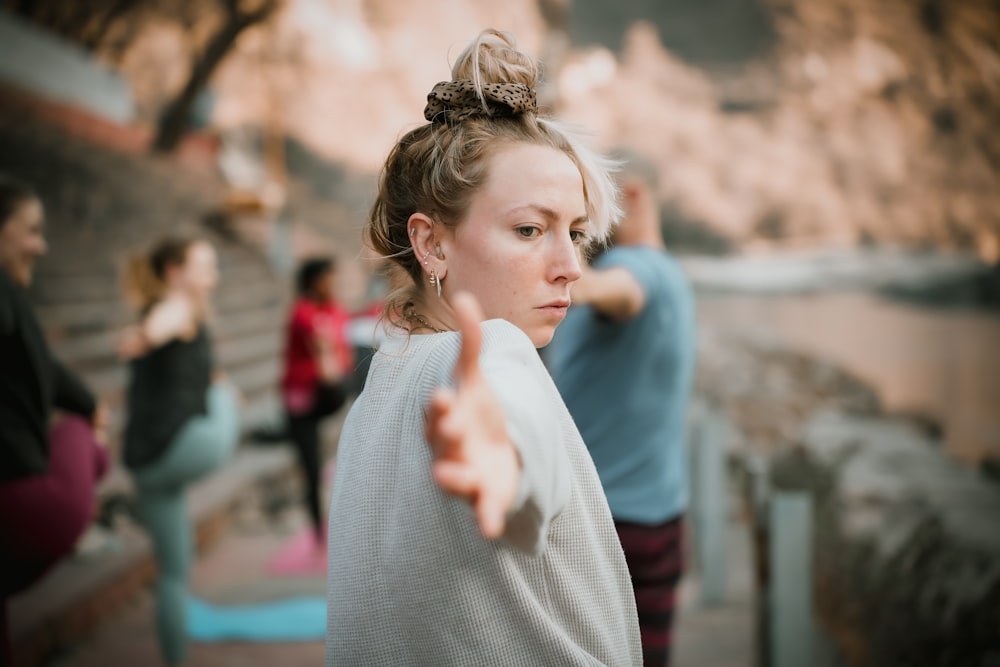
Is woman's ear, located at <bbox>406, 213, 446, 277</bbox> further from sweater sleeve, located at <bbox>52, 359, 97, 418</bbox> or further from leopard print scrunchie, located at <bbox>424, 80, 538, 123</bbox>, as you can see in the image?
sweater sleeve, located at <bbox>52, 359, 97, 418</bbox>

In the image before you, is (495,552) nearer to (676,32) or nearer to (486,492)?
(486,492)

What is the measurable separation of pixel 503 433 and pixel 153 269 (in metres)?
2.99

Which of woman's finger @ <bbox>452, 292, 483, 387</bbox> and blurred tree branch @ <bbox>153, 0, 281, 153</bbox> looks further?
blurred tree branch @ <bbox>153, 0, 281, 153</bbox>

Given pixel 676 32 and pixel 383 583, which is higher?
pixel 676 32

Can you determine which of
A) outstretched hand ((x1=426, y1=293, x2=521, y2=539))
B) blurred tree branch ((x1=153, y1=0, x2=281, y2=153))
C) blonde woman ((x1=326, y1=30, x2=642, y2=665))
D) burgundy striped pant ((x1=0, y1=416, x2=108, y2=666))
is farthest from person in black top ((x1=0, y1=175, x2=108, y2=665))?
blurred tree branch ((x1=153, y1=0, x2=281, y2=153))

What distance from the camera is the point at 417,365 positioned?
3.08 feet

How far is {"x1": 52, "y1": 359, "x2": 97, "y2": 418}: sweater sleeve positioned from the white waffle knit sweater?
1712mm

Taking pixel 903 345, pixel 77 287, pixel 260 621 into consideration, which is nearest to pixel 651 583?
pixel 260 621

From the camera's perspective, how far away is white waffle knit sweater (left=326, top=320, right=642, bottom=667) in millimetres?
887

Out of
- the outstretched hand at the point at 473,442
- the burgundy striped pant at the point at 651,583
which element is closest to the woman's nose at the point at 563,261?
the outstretched hand at the point at 473,442

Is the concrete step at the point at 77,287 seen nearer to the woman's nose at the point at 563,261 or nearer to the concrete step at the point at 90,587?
the concrete step at the point at 90,587

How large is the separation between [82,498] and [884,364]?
661 centimetres

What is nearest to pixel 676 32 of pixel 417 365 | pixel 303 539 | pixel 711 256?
pixel 711 256

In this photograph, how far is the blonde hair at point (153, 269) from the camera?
3291 mm
